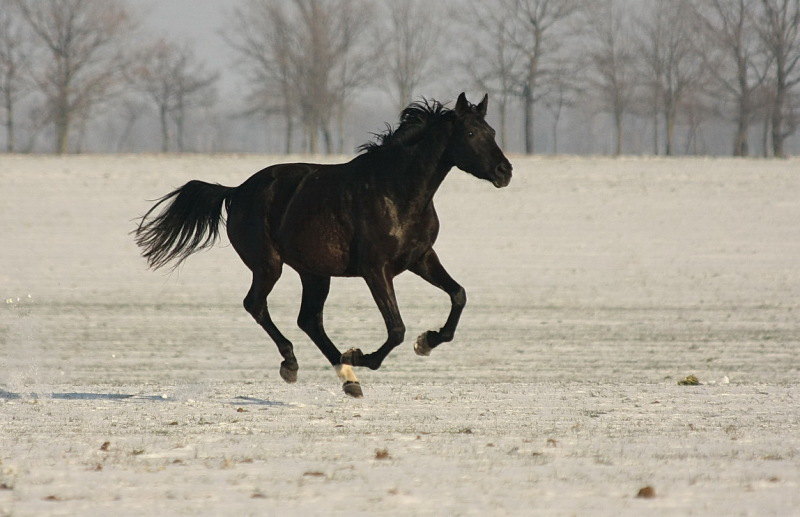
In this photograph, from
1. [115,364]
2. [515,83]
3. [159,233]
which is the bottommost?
[115,364]

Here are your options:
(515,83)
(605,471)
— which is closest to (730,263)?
(605,471)

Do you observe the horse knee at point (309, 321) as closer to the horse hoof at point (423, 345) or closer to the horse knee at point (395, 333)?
the horse hoof at point (423, 345)

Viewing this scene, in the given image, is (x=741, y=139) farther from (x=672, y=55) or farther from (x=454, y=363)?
(x=454, y=363)

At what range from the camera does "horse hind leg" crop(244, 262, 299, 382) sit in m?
8.56

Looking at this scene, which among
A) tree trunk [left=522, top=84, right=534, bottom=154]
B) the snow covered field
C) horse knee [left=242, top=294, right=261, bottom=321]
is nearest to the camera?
the snow covered field

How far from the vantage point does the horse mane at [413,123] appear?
8031mm

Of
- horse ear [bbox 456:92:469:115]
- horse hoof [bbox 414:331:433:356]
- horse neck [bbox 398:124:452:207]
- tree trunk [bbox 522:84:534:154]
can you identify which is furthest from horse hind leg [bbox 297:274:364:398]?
tree trunk [bbox 522:84:534:154]

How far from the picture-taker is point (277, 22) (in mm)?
54188

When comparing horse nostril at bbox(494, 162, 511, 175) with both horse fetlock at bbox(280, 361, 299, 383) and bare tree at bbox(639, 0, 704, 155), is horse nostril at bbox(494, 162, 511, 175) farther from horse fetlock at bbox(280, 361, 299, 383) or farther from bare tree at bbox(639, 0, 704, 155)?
bare tree at bbox(639, 0, 704, 155)

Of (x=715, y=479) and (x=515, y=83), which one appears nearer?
(x=715, y=479)

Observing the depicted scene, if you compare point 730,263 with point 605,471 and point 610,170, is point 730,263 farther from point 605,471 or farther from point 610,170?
point 605,471

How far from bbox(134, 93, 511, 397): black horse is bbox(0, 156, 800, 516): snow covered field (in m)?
0.74

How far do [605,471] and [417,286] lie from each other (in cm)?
1421

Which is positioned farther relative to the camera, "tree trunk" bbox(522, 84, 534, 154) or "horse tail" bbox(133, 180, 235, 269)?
"tree trunk" bbox(522, 84, 534, 154)
